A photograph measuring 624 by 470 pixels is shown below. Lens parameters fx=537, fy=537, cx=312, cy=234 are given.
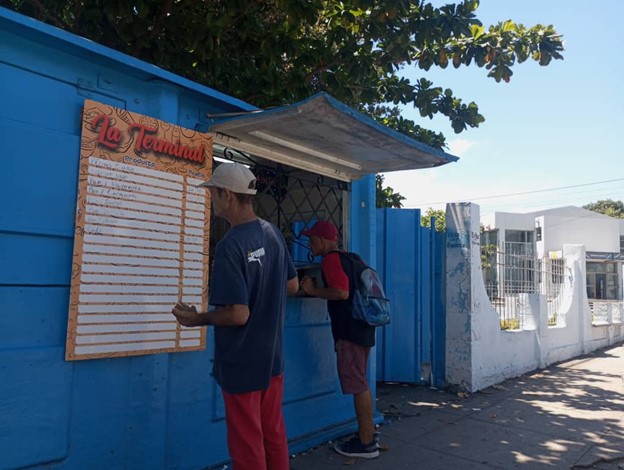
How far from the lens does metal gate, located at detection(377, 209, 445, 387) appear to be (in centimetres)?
672

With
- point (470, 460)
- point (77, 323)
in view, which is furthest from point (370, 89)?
point (77, 323)

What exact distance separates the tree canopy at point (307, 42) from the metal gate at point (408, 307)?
4.79 feet

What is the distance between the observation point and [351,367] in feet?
13.6

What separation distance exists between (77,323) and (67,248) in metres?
0.40

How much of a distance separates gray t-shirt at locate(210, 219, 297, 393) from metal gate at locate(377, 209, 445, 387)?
420 centimetres

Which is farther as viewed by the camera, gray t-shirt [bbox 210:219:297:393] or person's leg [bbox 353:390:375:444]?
person's leg [bbox 353:390:375:444]

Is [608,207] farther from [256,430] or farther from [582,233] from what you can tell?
[256,430]

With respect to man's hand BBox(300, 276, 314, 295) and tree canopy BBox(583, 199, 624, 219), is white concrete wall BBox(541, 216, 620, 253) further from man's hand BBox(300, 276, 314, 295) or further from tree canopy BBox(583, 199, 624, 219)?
man's hand BBox(300, 276, 314, 295)

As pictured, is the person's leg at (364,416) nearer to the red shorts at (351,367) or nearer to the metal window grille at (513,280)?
the red shorts at (351,367)

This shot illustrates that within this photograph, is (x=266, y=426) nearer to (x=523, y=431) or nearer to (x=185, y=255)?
(x=185, y=255)

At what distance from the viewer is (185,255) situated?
3.38 metres

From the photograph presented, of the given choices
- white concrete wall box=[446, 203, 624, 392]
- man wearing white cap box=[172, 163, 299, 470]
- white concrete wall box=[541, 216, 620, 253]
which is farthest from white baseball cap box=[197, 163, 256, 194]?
white concrete wall box=[541, 216, 620, 253]

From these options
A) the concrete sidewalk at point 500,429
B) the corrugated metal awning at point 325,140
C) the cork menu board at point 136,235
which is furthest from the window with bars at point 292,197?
the concrete sidewalk at point 500,429

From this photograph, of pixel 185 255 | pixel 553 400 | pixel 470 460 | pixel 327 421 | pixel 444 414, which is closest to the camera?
pixel 185 255
